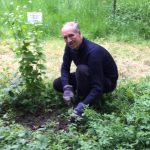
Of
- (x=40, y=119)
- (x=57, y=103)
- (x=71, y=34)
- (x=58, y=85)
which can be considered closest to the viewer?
(x=71, y=34)

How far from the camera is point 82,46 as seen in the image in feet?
12.8

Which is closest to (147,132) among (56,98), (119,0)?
(56,98)

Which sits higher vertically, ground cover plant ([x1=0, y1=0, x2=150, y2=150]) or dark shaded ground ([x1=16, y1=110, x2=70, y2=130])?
ground cover plant ([x1=0, y1=0, x2=150, y2=150])

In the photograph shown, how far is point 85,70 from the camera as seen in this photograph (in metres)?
3.87

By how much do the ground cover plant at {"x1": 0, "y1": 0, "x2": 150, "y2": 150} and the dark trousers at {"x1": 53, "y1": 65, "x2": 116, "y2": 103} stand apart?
0.66 ft

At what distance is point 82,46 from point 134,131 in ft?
3.76

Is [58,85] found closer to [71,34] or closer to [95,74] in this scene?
[95,74]

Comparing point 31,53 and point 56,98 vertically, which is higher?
point 31,53

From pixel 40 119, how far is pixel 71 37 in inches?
37.3

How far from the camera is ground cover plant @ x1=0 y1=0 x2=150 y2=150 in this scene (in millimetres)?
3047

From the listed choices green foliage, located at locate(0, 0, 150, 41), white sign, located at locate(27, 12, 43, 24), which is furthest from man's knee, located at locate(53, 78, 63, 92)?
green foliage, located at locate(0, 0, 150, 41)

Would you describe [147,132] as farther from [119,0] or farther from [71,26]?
[119,0]

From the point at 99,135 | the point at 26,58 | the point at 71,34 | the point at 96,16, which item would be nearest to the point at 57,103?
the point at 26,58

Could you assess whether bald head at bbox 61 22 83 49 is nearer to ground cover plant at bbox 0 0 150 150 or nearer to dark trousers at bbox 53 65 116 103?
dark trousers at bbox 53 65 116 103
